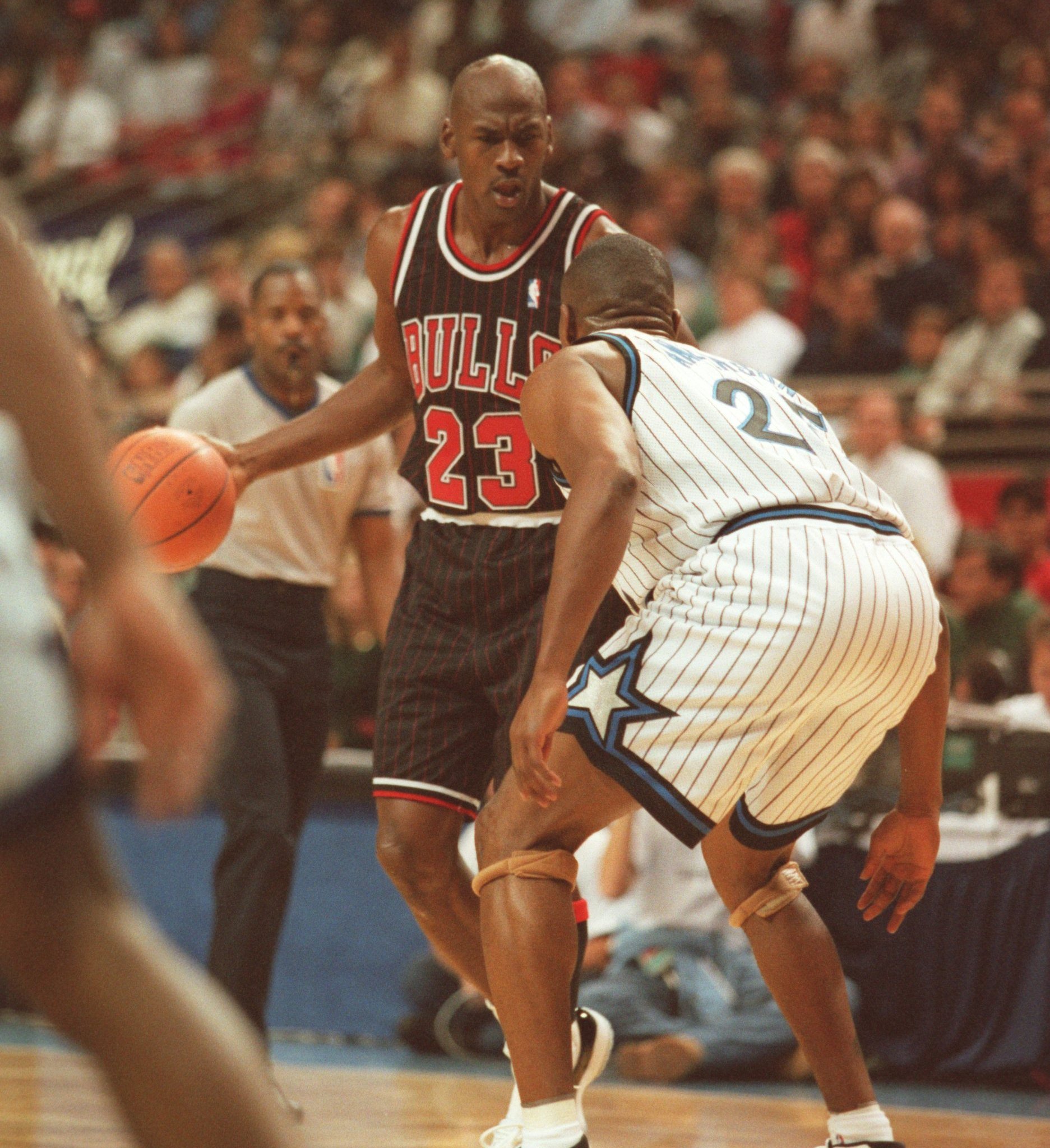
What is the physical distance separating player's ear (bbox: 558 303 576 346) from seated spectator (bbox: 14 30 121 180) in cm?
1117

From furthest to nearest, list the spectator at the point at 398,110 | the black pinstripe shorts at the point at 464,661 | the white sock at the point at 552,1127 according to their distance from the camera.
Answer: the spectator at the point at 398,110 → the black pinstripe shorts at the point at 464,661 → the white sock at the point at 552,1127

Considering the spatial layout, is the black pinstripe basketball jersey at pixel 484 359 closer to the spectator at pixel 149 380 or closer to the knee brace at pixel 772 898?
the knee brace at pixel 772 898

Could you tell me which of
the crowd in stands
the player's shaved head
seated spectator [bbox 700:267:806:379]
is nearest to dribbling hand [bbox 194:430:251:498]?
the player's shaved head

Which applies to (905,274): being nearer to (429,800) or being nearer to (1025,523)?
(1025,523)

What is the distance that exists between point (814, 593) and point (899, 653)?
0.21 meters

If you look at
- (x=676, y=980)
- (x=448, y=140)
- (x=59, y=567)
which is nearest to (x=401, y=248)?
(x=448, y=140)

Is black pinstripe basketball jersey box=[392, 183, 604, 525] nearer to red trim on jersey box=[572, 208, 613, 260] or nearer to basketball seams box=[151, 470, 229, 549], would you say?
red trim on jersey box=[572, 208, 613, 260]

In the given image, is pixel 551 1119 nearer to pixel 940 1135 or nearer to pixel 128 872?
pixel 940 1135

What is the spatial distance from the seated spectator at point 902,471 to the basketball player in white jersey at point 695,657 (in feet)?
14.6

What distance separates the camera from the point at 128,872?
6941 millimetres

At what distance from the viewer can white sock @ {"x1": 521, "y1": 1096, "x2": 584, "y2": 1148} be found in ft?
10.2

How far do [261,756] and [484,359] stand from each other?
55.1 inches

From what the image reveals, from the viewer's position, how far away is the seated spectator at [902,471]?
780cm

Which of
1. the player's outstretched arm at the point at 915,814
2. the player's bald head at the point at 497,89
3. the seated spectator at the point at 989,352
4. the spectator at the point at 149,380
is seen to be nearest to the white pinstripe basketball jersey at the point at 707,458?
the player's outstretched arm at the point at 915,814
